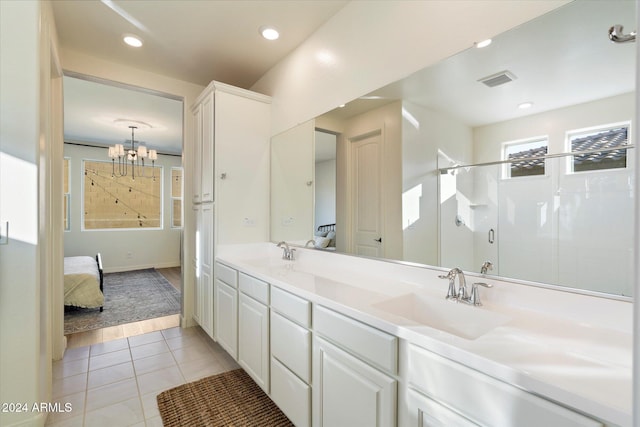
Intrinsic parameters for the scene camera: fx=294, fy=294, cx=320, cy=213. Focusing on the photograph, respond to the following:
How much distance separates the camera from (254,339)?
202 centimetres

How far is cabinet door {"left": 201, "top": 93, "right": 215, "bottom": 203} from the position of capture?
8.95 ft

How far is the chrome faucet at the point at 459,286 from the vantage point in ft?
4.28

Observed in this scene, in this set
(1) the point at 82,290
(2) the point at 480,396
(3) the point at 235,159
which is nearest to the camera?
(2) the point at 480,396

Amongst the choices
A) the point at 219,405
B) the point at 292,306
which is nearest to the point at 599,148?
the point at 292,306

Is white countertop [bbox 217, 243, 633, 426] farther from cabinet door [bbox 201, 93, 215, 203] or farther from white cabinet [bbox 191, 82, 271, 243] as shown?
cabinet door [bbox 201, 93, 215, 203]

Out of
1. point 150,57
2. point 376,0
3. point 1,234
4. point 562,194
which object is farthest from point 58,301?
point 562,194

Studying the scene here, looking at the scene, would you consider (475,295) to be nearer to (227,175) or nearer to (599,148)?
(599,148)

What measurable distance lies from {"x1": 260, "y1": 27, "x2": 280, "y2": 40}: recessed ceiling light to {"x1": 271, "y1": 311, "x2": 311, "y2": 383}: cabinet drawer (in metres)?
2.14

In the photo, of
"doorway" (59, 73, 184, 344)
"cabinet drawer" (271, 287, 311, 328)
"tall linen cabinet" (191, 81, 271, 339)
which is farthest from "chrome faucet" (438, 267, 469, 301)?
"doorway" (59, 73, 184, 344)

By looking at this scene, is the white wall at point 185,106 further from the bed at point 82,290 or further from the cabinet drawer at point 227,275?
the bed at point 82,290

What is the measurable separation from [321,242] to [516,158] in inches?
55.3

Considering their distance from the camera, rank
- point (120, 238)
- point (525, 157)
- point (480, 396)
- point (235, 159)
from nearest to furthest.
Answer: point (480, 396) → point (525, 157) → point (235, 159) → point (120, 238)

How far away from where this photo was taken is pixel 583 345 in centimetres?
92

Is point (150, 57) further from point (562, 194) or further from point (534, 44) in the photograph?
point (562, 194)
